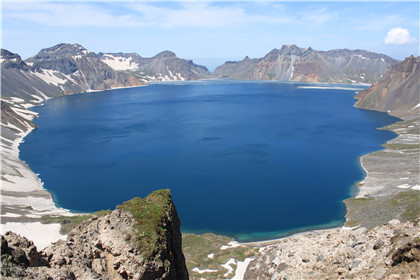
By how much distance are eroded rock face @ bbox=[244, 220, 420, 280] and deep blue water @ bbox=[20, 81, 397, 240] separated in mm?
16039

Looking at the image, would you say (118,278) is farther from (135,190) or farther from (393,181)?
(393,181)

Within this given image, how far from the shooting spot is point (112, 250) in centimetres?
1523

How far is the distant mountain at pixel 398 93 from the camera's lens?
14250cm

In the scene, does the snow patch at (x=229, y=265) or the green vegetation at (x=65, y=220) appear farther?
the green vegetation at (x=65, y=220)

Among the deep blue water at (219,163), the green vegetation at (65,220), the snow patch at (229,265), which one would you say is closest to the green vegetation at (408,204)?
the deep blue water at (219,163)

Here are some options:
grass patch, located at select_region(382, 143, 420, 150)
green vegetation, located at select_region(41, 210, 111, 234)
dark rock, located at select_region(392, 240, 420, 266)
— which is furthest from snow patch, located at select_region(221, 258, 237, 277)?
grass patch, located at select_region(382, 143, 420, 150)

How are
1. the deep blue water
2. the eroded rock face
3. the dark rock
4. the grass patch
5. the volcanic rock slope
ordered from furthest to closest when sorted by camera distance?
the grass patch < the deep blue water < the volcanic rock slope < the eroded rock face < the dark rock

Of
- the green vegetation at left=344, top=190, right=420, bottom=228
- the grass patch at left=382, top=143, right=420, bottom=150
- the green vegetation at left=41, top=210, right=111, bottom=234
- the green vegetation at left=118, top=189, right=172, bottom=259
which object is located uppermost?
the green vegetation at left=118, top=189, right=172, bottom=259

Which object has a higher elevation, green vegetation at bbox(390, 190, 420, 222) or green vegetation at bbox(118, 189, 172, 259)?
green vegetation at bbox(118, 189, 172, 259)

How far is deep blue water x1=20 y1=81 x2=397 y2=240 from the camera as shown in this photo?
171 feet

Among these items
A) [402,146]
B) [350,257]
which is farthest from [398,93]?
[350,257]

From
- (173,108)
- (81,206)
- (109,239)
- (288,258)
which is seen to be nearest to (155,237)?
(109,239)

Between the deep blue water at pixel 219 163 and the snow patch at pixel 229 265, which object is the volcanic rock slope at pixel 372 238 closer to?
the snow patch at pixel 229 265

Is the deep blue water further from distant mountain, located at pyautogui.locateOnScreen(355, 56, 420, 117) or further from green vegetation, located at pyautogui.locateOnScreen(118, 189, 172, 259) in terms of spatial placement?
green vegetation, located at pyautogui.locateOnScreen(118, 189, 172, 259)
